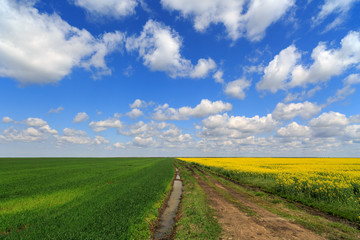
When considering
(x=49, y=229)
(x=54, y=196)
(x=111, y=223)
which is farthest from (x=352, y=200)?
(x=54, y=196)

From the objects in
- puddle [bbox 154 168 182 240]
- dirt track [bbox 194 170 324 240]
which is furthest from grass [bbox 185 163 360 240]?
puddle [bbox 154 168 182 240]

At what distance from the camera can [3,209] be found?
12656mm

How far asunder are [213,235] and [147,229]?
12.0 ft

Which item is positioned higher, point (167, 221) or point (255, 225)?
point (255, 225)

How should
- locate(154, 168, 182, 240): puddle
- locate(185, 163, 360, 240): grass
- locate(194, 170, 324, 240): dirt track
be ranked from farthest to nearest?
locate(154, 168, 182, 240): puddle, locate(185, 163, 360, 240): grass, locate(194, 170, 324, 240): dirt track

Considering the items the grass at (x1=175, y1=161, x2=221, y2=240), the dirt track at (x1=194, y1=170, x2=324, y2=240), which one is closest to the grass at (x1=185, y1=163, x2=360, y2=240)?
the dirt track at (x1=194, y1=170, x2=324, y2=240)

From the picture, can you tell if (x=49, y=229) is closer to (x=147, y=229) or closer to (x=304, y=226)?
(x=147, y=229)

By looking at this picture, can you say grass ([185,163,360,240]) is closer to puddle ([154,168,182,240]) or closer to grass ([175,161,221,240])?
grass ([175,161,221,240])

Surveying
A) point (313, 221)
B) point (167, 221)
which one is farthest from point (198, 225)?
point (313, 221)

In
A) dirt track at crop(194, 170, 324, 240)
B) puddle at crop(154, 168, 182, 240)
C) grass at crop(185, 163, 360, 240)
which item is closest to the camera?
dirt track at crop(194, 170, 324, 240)

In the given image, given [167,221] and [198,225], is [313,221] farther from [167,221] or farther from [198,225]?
[167,221]

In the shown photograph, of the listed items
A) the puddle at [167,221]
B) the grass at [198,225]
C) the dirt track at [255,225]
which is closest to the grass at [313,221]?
the dirt track at [255,225]

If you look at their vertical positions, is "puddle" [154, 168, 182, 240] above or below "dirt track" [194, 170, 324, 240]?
below

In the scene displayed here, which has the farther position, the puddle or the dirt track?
the puddle
